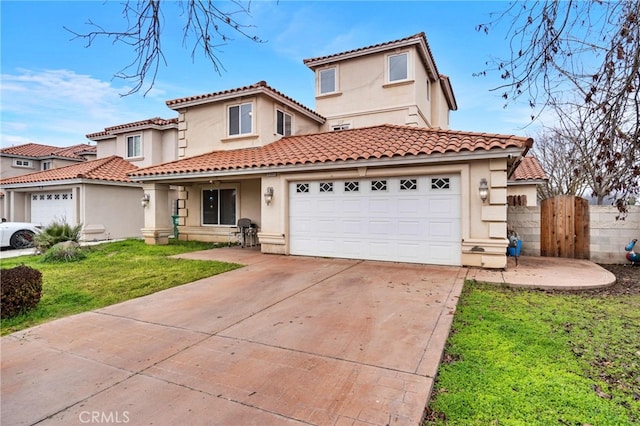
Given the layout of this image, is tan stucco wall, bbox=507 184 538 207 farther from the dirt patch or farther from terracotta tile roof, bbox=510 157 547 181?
the dirt patch

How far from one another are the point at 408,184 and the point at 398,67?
25.6ft

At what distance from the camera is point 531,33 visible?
3438mm

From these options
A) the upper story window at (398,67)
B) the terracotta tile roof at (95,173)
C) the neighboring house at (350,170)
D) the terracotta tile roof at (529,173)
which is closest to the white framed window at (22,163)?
the terracotta tile roof at (95,173)

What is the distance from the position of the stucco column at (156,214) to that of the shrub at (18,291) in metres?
8.45

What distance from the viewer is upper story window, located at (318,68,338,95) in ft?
54.4

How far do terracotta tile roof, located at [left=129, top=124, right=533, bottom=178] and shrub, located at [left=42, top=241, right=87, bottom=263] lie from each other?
392 cm

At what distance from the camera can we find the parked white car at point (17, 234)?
14.5 m

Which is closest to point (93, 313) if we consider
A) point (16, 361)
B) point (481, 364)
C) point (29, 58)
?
point (16, 361)

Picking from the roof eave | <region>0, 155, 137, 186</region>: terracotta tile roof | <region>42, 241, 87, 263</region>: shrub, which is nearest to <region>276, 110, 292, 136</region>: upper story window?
the roof eave

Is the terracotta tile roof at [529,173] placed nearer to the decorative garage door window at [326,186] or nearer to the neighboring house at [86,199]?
the decorative garage door window at [326,186]

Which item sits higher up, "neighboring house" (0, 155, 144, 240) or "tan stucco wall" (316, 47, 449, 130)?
"tan stucco wall" (316, 47, 449, 130)

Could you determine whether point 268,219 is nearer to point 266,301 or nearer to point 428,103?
point 266,301

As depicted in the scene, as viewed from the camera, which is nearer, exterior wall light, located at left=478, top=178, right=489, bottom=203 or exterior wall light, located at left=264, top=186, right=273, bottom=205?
exterior wall light, located at left=478, top=178, right=489, bottom=203

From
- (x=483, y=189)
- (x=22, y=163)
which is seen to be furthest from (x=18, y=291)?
(x=22, y=163)
